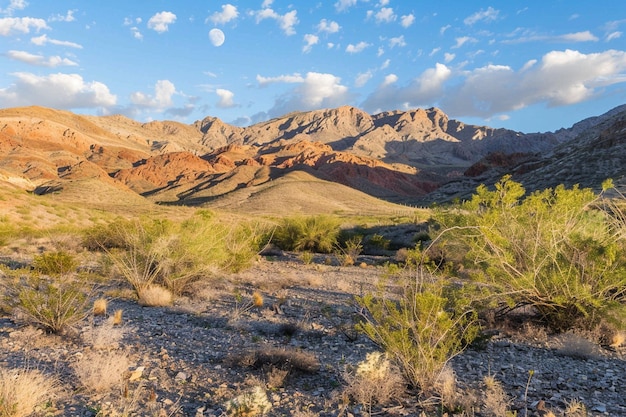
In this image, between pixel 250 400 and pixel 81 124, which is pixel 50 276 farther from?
pixel 81 124

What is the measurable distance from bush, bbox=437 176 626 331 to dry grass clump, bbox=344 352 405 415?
7.37 feet

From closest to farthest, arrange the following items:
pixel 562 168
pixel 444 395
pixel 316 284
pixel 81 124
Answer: pixel 444 395
pixel 316 284
pixel 562 168
pixel 81 124

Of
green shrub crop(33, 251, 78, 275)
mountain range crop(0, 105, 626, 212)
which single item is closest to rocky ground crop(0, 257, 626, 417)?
green shrub crop(33, 251, 78, 275)

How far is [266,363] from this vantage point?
232 inches

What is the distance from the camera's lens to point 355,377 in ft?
16.7

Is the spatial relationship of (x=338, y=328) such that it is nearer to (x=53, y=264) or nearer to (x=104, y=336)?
(x=104, y=336)

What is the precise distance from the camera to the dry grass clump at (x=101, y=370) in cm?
495

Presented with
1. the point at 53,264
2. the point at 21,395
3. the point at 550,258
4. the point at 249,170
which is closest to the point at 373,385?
the point at 21,395

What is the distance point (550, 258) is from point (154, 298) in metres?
7.59

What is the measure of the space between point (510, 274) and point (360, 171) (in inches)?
4509

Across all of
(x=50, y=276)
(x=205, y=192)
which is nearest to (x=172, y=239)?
(x=50, y=276)

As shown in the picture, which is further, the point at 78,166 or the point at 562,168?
the point at 78,166

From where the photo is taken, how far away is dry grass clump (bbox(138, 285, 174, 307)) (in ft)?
29.6

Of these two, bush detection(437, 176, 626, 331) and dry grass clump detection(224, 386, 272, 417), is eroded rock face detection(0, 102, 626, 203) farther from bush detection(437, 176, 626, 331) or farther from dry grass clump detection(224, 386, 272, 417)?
dry grass clump detection(224, 386, 272, 417)
